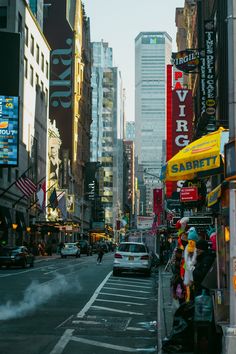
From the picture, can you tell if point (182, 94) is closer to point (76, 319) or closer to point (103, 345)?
point (76, 319)

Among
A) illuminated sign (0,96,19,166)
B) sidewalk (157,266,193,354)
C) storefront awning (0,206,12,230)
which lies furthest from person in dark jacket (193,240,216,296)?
storefront awning (0,206,12,230)

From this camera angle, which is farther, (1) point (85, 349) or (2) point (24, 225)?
(2) point (24, 225)

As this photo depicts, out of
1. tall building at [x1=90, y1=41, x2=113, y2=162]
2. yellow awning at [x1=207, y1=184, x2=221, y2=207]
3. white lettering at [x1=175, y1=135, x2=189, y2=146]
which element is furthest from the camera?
tall building at [x1=90, y1=41, x2=113, y2=162]

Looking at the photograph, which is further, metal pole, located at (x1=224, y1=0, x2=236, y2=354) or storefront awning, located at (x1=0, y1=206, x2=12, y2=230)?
storefront awning, located at (x1=0, y1=206, x2=12, y2=230)

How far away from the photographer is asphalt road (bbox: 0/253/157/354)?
33.8 ft

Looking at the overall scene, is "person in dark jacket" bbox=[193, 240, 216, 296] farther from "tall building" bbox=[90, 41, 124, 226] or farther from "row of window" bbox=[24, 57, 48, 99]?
"tall building" bbox=[90, 41, 124, 226]

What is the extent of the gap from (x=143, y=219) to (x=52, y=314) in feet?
189

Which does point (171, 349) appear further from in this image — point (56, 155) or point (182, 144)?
point (56, 155)

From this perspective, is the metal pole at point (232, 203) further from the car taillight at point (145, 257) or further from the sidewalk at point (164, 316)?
the car taillight at point (145, 257)

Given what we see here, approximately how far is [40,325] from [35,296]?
6068 mm

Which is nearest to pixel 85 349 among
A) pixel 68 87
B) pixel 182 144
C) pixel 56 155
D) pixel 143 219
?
pixel 182 144

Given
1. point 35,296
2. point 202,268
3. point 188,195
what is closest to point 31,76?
point 188,195

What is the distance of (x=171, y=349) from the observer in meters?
9.45

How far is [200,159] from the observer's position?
32.7ft
